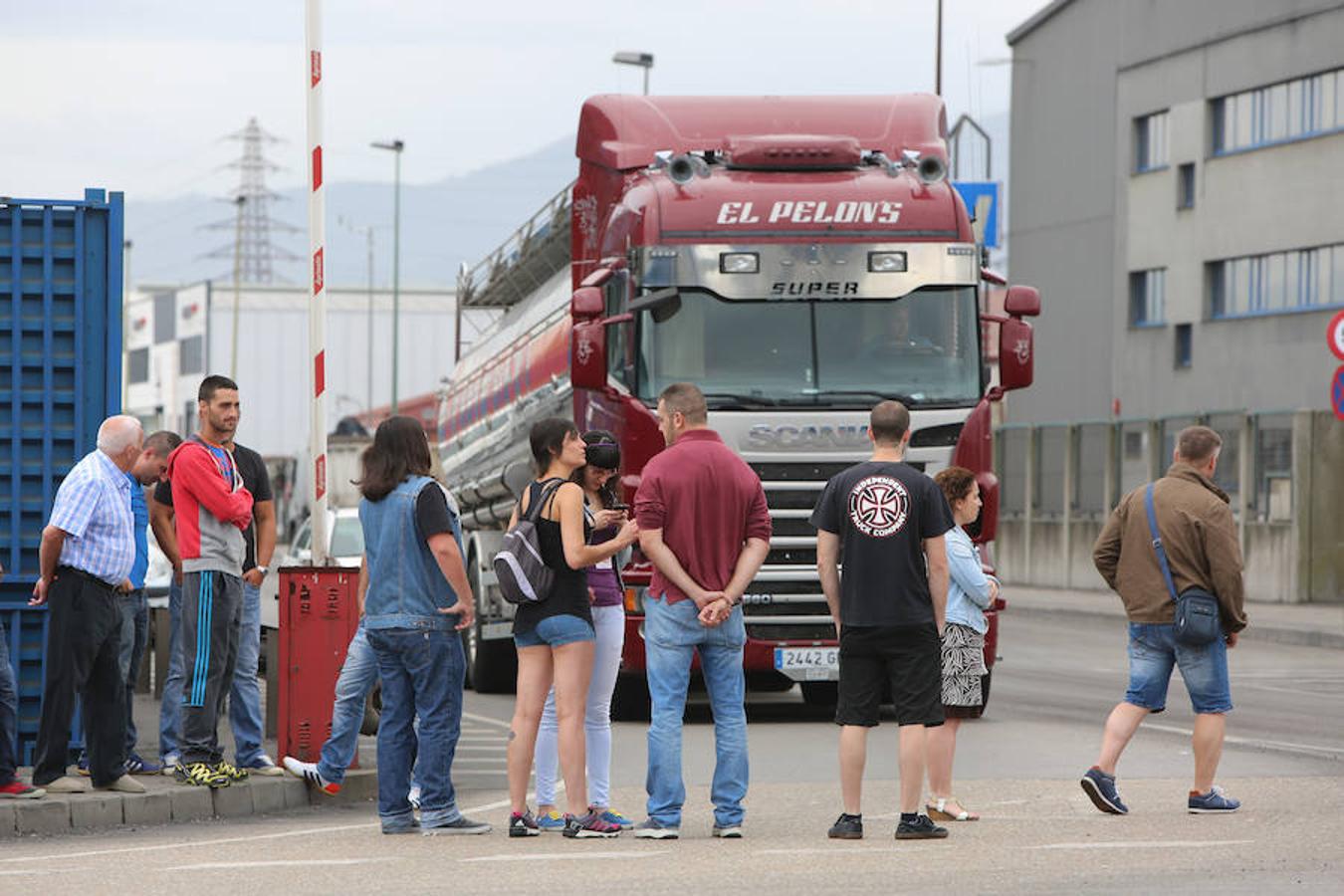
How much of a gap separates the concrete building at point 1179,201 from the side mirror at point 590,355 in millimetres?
33838

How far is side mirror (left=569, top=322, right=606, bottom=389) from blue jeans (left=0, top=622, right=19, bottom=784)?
5656mm

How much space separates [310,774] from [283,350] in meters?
91.6

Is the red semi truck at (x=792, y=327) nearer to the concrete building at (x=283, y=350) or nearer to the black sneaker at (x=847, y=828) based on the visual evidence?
the black sneaker at (x=847, y=828)

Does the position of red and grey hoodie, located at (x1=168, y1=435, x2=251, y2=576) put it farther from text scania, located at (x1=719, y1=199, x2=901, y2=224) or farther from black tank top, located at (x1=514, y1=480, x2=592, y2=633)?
text scania, located at (x1=719, y1=199, x2=901, y2=224)

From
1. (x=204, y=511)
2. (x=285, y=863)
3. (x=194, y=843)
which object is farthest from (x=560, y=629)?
(x=204, y=511)

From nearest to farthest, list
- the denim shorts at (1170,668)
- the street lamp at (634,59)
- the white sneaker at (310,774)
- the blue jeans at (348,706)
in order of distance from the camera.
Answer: the denim shorts at (1170,668) < the blue jeans at (348,706) < the white sneaker at (310,774) < the street lamp at (634,59)

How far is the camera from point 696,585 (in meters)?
10.5

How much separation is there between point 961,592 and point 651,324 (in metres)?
5.52

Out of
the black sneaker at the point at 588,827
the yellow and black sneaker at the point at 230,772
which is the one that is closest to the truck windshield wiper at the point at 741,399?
the yellow and black sneaker at the point at 230,772

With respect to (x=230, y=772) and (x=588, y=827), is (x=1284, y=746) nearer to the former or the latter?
(x=588, y=827)

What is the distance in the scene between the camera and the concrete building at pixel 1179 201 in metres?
48.9

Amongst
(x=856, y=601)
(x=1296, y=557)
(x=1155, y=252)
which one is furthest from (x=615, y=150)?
(x=1155, y=252)

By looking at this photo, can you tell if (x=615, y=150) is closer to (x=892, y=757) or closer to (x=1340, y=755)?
(x=892, y=757)

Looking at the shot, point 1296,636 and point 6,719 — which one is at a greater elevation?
point 6,719
